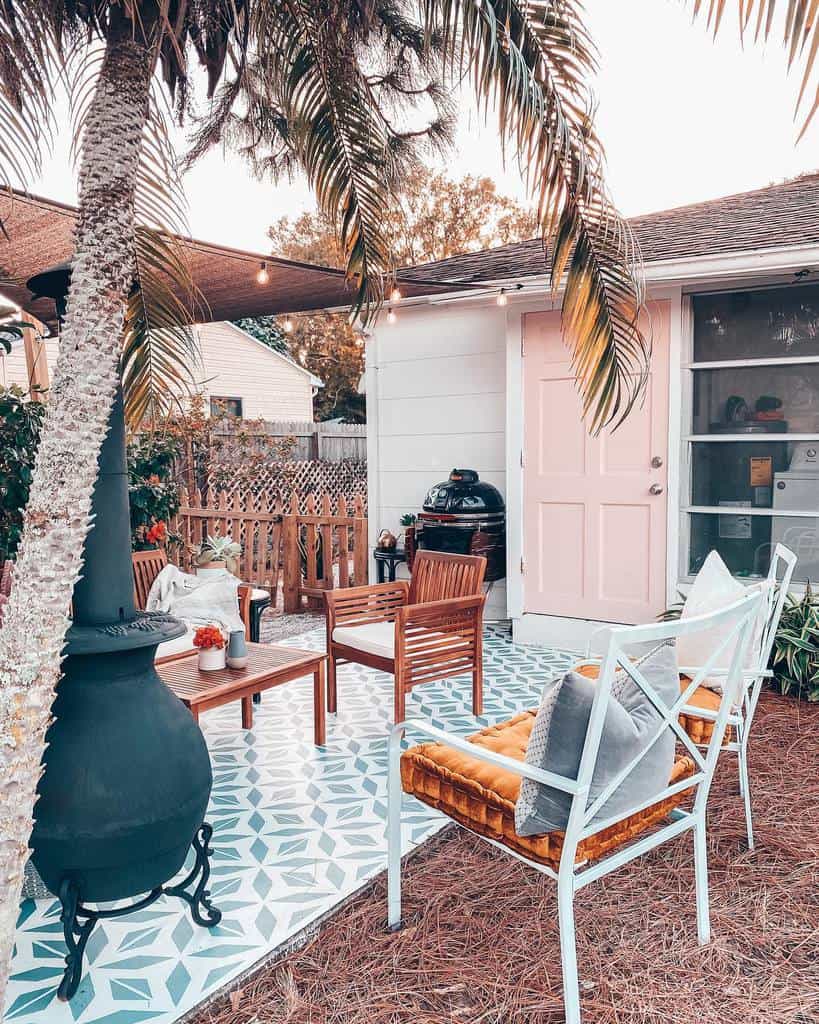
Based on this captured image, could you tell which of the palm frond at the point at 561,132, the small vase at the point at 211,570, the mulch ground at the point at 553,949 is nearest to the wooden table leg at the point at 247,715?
the small vase at the point at 211,570

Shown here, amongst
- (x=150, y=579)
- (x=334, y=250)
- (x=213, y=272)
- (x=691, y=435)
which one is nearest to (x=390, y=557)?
(x=150, y=579)

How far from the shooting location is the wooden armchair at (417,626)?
3.77 m

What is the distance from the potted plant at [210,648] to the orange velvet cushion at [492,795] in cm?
145

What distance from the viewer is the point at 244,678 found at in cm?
338

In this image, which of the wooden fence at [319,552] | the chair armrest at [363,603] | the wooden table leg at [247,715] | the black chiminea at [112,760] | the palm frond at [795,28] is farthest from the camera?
the wooden fence at [319,552]

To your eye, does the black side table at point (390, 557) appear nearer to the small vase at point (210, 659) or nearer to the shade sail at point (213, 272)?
the shade sail at point (213, 272)

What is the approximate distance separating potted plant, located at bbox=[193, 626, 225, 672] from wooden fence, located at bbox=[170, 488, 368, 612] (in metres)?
3.38

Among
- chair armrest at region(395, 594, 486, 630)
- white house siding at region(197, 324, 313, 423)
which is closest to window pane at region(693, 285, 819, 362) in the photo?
chair armrest at region(395, 594, 486, 630)

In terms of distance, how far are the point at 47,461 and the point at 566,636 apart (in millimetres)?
4392

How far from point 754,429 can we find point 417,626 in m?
2.73

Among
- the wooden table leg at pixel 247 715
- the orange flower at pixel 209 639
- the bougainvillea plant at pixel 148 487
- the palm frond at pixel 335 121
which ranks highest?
the palm frond at pixel 335 121

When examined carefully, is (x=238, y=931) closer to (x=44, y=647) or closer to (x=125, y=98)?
(x=44, y=647)

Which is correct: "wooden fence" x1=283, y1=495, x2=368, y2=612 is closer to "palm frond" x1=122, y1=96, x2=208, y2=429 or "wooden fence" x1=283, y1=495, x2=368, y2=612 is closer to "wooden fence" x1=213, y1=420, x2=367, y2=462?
"palm frond" x1=122, y1=96, x2=208, y2=429

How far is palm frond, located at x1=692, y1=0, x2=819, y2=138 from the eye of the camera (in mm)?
1597
